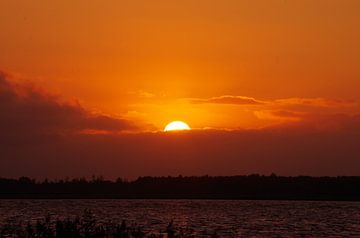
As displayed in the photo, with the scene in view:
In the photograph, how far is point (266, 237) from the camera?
186 feet

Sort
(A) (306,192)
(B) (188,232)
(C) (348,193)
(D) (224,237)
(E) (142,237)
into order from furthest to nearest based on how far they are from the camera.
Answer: (A) (306,192) < (C) (348,193) < (D) (224,237) < (B) (188,232) < (E) (142,237)

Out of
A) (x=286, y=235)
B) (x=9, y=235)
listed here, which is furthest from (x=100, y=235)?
(x=286, y=235)

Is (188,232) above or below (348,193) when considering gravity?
below

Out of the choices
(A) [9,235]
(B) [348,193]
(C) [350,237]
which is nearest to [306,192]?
(B) [348,193]

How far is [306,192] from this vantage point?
643 feet

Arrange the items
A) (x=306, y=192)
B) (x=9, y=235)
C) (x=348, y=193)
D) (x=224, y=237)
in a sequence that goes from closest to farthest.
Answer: (x=9, y=235) < (x=224, y=237) < (x=348, y=193) < (x=306, y=192)

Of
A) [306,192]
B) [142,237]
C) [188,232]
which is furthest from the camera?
[306,192]

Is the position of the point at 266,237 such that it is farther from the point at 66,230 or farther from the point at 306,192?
the point at 306,192

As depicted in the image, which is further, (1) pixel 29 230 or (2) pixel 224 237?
(2) pixel 224 237

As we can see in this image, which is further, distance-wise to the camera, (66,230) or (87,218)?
(87,218)

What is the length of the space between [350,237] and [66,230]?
38899mm

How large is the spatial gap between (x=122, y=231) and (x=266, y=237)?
34.0m

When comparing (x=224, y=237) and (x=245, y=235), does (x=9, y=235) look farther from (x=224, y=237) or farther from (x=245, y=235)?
(x=245, y=235)

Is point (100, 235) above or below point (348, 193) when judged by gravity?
below
